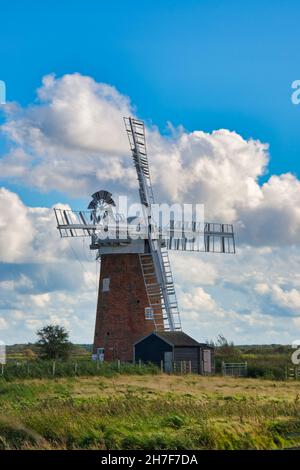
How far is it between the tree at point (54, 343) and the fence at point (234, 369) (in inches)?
430

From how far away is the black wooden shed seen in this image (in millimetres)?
44500

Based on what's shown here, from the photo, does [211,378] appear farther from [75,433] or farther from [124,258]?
[75,433]

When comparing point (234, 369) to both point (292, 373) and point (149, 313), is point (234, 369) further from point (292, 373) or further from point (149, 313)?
point (149, 313)

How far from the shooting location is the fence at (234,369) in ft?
155

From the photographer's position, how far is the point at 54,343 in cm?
5178

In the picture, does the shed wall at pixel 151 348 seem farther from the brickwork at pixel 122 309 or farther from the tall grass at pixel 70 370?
the tall grass at pixel 70 370

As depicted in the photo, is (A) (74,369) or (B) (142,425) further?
(A) (74,369)

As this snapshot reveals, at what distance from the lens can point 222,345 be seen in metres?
61.8

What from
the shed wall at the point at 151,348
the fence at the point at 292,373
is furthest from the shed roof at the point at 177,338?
the fence at the point at 292,373

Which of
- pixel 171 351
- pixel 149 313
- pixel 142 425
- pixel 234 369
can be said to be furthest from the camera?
pixel 234 369

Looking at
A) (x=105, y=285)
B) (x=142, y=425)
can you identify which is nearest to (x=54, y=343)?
(x=105, y=285)

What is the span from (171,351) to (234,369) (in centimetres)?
541

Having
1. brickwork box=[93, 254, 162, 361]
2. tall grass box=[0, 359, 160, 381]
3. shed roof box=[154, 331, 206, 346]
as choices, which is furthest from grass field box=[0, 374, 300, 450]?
shed roof box=[154, 331, 206, 346]
